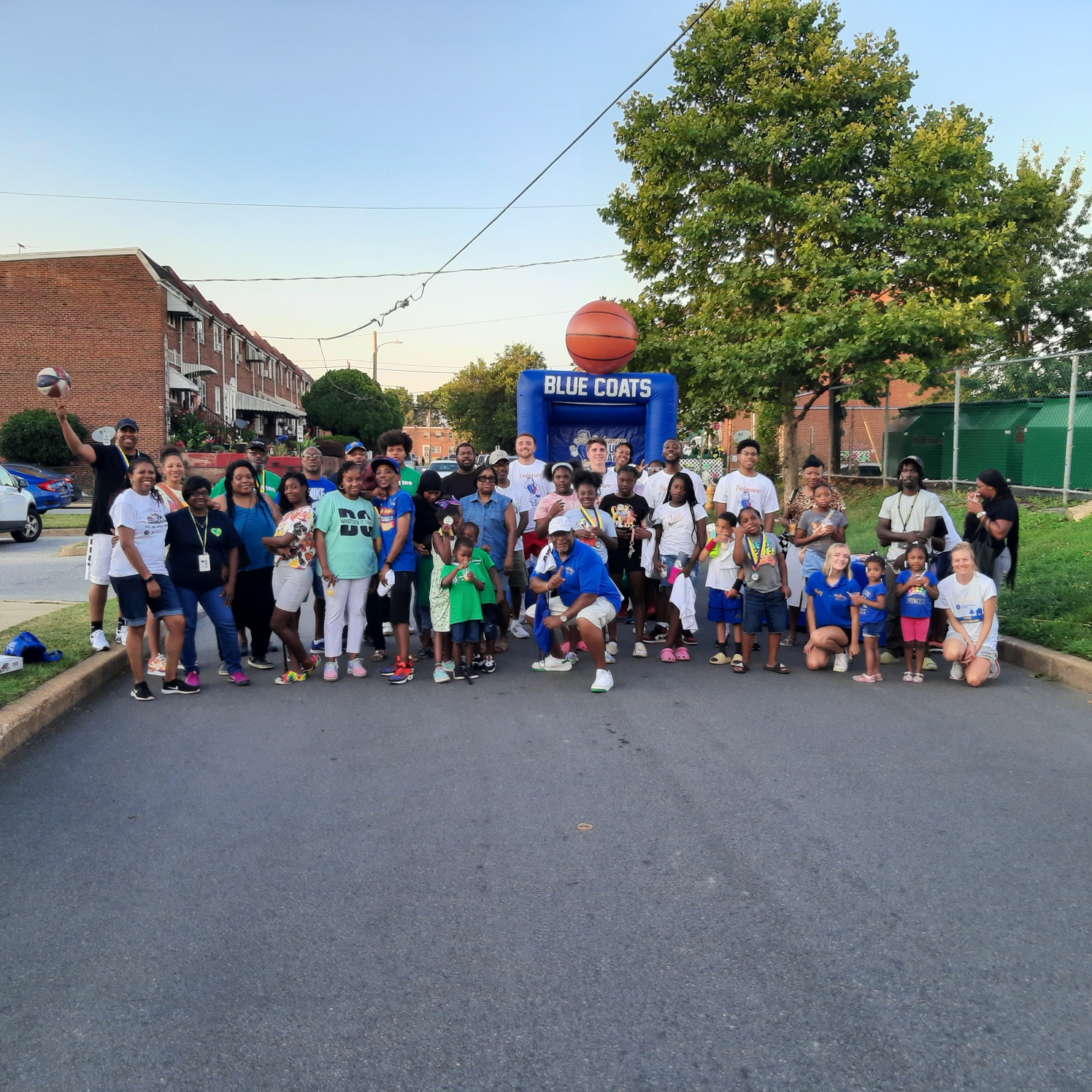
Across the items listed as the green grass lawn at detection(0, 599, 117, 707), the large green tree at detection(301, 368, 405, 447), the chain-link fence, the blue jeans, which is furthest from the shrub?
the blue jeans

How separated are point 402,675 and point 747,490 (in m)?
3.70

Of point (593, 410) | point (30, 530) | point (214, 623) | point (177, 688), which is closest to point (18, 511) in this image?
point (30, 530)

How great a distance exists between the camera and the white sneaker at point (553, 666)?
312 inches

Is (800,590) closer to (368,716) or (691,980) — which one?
(368,716)

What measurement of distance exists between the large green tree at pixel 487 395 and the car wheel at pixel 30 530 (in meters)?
39.4

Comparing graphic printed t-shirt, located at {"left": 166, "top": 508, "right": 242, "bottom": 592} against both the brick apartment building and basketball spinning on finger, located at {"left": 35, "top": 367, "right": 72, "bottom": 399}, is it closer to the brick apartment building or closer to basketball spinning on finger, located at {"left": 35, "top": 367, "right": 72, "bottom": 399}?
basketball spinning on finger, located at {"left": 35, "top": 367, "right": 72, "bottom": 399}

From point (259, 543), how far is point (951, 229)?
17570mm

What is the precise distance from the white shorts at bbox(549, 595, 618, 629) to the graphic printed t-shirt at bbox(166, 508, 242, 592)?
268 centimetres

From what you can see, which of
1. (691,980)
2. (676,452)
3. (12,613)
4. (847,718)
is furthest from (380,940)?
(12,613)

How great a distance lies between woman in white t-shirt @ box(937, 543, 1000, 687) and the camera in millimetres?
7410

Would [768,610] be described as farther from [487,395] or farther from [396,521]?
[487,395]

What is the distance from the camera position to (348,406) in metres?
52.8

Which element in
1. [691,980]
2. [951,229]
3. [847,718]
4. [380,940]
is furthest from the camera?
[951,229]

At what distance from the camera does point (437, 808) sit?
15.5ft
